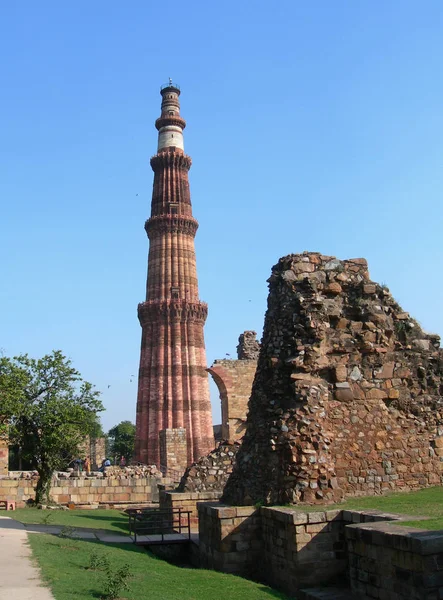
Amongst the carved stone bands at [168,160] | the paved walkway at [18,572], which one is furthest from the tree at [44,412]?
the carved stone bands at [168,160]

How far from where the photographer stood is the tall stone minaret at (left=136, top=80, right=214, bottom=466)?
32.7 meters

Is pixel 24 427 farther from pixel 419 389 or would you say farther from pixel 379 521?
pixel 379 521

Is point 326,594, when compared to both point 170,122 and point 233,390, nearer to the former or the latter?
point 233,390

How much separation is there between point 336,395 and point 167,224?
27.4 m

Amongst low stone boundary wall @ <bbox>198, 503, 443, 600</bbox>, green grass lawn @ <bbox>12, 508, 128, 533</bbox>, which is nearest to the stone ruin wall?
green grass lawn @ <bbox>12, 508, 128, 533</bbox>

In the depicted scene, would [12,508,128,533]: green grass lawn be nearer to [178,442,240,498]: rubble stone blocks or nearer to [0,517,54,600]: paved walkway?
[178,442,240,498]: rubble stone blocks

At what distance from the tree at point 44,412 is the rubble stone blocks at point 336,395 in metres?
9.41

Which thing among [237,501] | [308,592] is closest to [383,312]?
[237,501]

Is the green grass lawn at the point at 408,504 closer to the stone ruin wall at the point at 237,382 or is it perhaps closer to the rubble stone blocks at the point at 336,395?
the rubble stone blocks at the point at 336,395

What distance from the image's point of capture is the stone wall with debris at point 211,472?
12.9m

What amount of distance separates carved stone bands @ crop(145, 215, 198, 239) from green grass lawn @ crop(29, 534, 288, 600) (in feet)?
89.1

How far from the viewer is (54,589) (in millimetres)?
5578

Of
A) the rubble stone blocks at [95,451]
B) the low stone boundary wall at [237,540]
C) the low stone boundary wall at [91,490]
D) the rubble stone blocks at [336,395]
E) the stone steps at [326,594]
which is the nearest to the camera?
the stone steps at [326,594]

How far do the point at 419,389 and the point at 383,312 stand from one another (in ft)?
4.08
